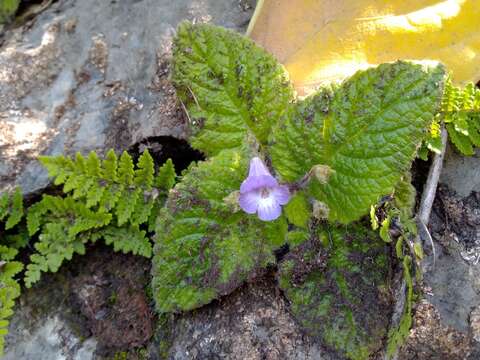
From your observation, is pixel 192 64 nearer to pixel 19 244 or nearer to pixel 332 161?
pixel 332 161

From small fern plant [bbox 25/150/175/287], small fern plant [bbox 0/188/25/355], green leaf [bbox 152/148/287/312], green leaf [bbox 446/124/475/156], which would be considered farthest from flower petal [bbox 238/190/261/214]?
small fern plant [bbox 0/188/25/355]

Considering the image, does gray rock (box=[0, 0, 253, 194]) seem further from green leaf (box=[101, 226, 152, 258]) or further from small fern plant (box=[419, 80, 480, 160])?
small fern plant (box=[419, 80, 480, 160])

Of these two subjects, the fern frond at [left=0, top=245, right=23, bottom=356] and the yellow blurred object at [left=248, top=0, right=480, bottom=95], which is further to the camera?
the fern frond at [left=0, top=245, right=23, bottom=356]

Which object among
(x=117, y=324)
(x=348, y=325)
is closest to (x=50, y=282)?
(x=117, y=324)

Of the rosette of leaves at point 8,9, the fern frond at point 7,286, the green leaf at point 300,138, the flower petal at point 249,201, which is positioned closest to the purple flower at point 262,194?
the flower petal at point 249,201

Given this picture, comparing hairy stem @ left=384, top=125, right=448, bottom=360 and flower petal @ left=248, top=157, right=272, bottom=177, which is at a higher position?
flower petal @ left=248, top=157, right=272, bottom=177

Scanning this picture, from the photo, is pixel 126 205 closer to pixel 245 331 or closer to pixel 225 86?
pixel 225 86
